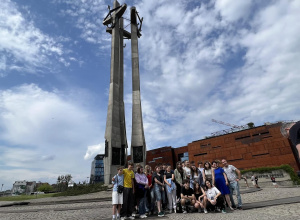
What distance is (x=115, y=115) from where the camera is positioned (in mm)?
20531

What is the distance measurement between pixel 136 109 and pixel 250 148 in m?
26.3

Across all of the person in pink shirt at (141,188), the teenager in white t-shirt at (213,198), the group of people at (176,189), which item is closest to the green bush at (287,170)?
the group of people at (176,189)

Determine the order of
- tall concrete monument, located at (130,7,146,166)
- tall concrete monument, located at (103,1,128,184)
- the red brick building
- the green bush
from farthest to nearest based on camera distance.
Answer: the red brick building → the green bush → tall concrete monument, located at (130,7,146,166) → tall concrete monument, located at (103,1,128,184)

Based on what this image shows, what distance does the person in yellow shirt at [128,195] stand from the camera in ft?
17.5

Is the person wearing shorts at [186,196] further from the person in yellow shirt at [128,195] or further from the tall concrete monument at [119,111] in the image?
the tall concrete monument at [119,111]

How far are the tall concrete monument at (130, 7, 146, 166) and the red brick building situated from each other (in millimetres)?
25286

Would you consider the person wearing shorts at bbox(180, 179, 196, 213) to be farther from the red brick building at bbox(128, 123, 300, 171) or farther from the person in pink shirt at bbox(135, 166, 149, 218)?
the red brick building at bbox(128, 123, 300, 171)

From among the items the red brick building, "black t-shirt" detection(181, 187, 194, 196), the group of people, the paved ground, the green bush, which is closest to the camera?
the paved ground

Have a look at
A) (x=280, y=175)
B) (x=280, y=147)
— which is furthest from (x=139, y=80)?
(x=280, y=147)

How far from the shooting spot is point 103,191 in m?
14.8

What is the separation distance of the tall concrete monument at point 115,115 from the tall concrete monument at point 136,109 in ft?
4.52

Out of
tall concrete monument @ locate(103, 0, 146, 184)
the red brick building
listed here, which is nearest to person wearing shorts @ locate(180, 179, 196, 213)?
tall concrete monument @ locate(103, 0, 146, 184)

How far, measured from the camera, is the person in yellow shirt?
5.35 metres

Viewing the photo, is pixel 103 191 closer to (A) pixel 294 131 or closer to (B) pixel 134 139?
(B) pixel 134 139
